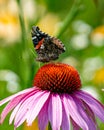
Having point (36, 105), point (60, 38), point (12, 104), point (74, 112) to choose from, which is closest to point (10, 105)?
point (12, 104)

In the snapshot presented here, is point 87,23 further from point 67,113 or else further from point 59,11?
point 67,113

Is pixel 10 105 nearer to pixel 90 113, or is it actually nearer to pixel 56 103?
pixel 56 103

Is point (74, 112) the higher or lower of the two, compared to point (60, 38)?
lower

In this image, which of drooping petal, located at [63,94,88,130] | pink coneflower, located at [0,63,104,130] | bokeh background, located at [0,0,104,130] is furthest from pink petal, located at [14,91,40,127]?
bokeh background, located at [0,0,104,130]

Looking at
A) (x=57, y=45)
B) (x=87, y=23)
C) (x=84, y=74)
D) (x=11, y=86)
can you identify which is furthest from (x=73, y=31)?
(x=57, y=45)

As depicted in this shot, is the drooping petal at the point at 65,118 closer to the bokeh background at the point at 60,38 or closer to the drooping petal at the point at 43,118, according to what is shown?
the drooping petal at the point at 43,118

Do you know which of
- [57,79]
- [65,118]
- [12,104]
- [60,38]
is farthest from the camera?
[60,38]

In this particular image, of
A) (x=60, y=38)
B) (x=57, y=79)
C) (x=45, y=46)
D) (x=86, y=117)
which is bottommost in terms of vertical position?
(x=86, y=117)

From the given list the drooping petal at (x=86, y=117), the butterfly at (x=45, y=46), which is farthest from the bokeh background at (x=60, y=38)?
the drooping petal at (x=86, y=117)

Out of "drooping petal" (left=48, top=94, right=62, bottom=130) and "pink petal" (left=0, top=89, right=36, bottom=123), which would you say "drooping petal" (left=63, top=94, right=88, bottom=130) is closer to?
"drooping petal" (left=48, top=94, right=62, bottom=130)
